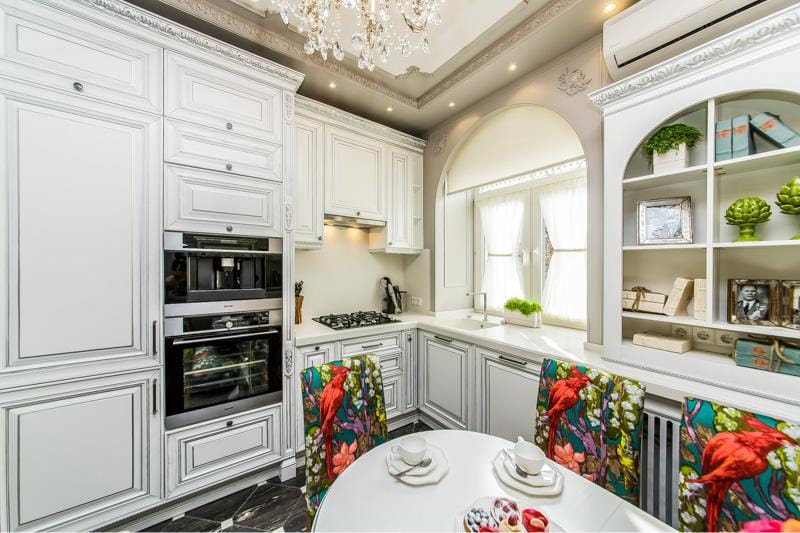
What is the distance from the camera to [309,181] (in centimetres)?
239

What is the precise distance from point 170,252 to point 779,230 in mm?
2976

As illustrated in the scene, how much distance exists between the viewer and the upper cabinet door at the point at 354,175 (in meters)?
2.51

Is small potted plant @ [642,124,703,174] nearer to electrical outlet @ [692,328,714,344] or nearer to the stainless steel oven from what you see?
electrical outlet @ [692,328,714,344]

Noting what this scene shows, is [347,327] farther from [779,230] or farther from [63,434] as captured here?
[779,230]

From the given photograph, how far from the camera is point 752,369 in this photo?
48.8 inches

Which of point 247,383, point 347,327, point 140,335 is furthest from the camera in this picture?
point 347,327

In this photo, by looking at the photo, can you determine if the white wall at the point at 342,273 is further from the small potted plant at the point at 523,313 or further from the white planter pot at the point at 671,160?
the white planter pot at the point at 671,160

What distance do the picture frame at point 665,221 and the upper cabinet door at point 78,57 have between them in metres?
2.74

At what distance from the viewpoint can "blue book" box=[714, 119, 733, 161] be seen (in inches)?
51.9

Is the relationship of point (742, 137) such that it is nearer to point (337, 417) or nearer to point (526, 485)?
point (526, 485)

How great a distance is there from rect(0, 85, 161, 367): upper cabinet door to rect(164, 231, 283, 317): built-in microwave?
0.08m

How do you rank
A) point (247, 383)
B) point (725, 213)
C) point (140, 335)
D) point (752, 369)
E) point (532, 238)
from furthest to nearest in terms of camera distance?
point (532, 238) → point (247, 383) → point (140, 335) → point (725, 213) → point (752, 369)

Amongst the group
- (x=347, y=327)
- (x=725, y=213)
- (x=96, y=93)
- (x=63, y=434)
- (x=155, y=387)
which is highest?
(x=96, y=93)

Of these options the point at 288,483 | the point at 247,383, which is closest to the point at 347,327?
the point at 247,383
